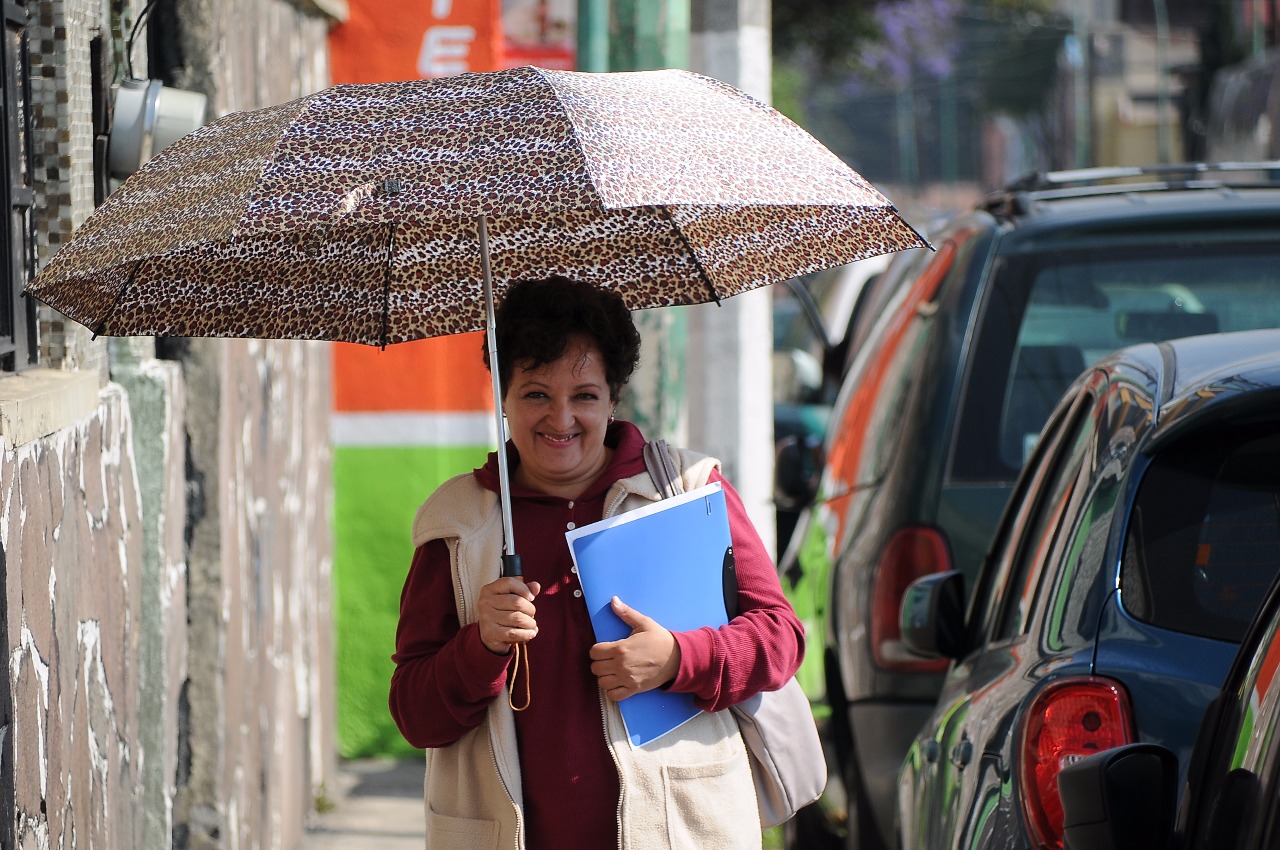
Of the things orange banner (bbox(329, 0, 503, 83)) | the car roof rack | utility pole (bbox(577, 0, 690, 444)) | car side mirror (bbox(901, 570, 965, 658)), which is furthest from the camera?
orange banner (bbox(329, 0, 503, 83))

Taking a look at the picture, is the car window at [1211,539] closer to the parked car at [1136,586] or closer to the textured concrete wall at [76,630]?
the parked car at [1136,586]

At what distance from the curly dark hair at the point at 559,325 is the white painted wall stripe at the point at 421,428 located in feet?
13.5

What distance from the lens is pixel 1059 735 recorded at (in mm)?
2852

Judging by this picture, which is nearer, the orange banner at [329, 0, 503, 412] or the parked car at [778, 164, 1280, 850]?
the parked car at [778, 164, 1280, 850]

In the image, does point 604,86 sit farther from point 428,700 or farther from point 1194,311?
point 1194,311

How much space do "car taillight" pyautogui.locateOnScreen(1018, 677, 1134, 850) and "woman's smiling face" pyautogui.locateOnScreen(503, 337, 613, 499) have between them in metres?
0.82

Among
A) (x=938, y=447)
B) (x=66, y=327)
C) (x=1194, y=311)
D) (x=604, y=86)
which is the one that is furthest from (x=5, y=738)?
(x=1194, y=311)

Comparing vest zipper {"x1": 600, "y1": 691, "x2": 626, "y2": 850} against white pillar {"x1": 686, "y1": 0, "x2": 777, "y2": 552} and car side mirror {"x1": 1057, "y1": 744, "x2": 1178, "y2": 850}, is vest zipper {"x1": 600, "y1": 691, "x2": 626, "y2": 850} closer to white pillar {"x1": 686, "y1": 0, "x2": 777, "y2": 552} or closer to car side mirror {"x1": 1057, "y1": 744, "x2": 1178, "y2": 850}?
car side mirror {"x1": 1057, "y1": 744, "x2": 1178, "y2": 850}

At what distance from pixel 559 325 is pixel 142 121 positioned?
1.76 m

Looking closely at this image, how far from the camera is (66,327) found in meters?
3.90

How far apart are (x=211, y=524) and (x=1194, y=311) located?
2584 mm

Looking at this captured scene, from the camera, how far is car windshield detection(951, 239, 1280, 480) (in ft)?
14.4

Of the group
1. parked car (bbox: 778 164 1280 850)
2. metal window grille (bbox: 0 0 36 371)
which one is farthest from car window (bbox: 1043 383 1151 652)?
metal window grille (bbox: 0 0 36 371)

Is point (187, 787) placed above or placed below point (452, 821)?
below
